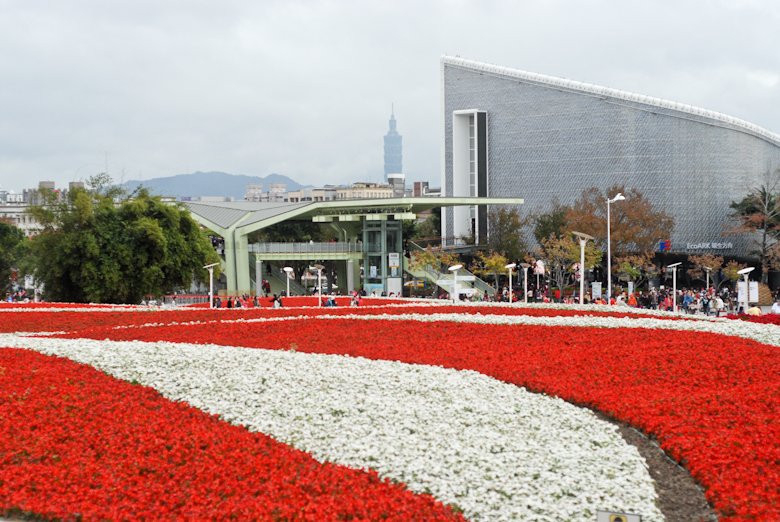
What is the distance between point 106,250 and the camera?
112 feet

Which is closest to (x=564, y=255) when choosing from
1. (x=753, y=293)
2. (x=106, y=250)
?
(x=753, y=293)

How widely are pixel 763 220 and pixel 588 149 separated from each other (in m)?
21.7

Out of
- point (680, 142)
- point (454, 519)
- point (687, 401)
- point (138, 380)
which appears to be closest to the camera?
point (454, 519)

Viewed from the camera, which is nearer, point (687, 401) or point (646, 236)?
point (687, 401)

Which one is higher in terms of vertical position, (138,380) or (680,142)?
(680,142)

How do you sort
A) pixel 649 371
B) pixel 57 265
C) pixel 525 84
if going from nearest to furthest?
pixel 649 371 → pixel 57 265 → pixel 525 84

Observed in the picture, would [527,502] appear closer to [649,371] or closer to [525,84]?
[649,371]

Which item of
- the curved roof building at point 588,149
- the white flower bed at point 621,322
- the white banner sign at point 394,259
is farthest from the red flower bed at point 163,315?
the curved roof building at point 588,149

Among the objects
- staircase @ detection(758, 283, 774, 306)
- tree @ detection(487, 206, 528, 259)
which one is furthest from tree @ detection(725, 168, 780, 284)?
tree @ detection(487, 206, 528, 259)

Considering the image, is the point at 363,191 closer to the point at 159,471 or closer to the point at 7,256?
the point at 7,256

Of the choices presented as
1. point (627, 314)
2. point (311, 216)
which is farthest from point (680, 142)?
point (627, 314)

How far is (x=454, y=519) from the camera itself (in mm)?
7215

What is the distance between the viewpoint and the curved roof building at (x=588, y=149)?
78750 mm

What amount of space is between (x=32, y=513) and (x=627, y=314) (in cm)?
1969
